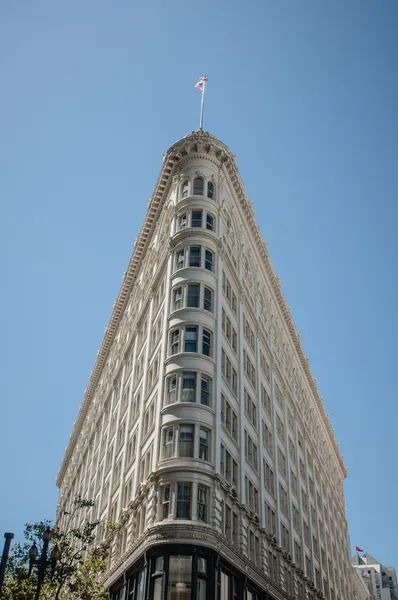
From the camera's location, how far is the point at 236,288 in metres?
55.9

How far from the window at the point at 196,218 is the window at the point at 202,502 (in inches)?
877

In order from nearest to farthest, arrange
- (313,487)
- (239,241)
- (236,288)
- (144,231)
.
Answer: (236,288) < (239,241) < (144,231) < (313,487)

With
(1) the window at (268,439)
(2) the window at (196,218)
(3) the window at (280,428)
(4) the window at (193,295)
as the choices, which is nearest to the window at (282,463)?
(3) the window at (280,428)

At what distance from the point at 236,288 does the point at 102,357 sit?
122 ft

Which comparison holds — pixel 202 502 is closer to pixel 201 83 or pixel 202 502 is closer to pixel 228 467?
pixel 228 467

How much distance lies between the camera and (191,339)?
44.8 m

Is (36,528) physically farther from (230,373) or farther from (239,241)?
(239,241)

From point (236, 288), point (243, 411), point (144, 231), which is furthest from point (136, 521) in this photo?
point (144, 231)

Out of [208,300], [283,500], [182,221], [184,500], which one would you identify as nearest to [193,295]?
[208,300]

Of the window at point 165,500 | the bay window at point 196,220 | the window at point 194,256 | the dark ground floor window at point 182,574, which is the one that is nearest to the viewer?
the dark ground floor window at point 182,574

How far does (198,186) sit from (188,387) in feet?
66.8

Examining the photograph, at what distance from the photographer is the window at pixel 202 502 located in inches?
1480

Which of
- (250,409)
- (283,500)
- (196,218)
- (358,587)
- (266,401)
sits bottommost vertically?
(283,500)

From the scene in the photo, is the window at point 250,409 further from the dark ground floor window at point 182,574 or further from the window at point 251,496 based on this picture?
the dark ground floor window at point 182,574
